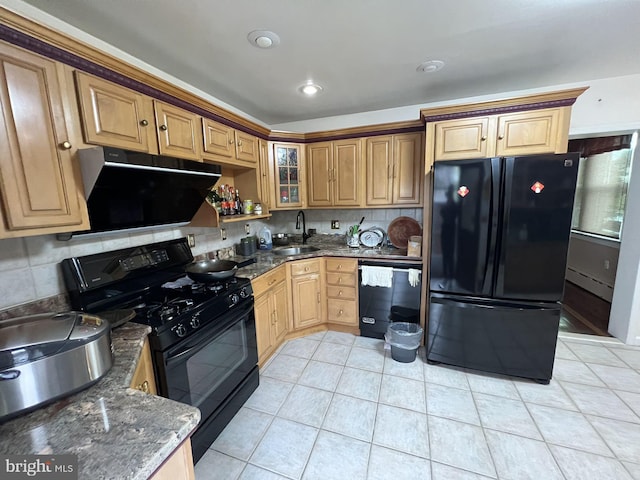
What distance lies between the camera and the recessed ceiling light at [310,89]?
7.50 ft

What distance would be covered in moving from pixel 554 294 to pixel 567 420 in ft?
2.71

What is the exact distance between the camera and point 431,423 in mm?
1736

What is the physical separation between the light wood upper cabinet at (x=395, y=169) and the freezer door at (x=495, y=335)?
3.65ft

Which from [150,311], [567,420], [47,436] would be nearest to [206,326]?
[150,311]

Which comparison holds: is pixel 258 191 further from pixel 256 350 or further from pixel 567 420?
pixel 567 420

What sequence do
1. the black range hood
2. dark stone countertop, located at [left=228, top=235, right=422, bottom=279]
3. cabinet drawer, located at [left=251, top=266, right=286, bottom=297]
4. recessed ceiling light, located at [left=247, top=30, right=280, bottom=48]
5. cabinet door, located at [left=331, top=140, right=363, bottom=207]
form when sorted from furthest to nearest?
cabinet door, located at [left=331, top=140, right=363, bottom=207] < dark stone countertop, located at [left=228, top=235, right=422, bottom=279] < cabinet drawer, located at [left=251, top=266, right=286, bottom=297] < recessed ceiling light, located at [left=247, top=30, right=280, bottom=48] < the black range hood

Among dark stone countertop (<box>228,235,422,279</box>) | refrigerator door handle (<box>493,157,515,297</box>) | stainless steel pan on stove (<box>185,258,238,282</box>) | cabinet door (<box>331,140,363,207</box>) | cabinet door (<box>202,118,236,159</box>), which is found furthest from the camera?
cabinet door (<box>331,140,363,207</box>)

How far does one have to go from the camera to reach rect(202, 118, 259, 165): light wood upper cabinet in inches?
80.4

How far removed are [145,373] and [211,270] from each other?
0.91 m

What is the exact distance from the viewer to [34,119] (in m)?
1.12

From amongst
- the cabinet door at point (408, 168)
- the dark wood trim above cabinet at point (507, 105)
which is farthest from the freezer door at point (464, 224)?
the cabinet door at point (408, 168)

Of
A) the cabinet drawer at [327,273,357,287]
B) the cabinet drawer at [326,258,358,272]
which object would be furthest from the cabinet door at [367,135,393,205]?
the cabinet drawer at [327,273,357,287]

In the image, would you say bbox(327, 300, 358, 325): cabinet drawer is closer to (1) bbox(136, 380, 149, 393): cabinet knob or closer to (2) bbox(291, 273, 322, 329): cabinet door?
(2) bbox(291, 273, 322, 329): cabinet door

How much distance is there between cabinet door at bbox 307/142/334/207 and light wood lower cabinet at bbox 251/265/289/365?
96 centimetres
